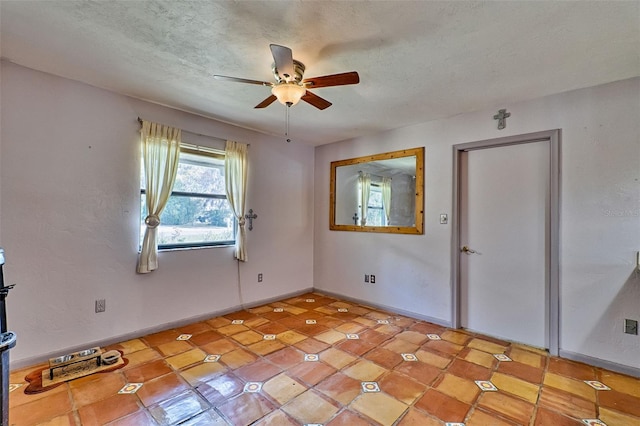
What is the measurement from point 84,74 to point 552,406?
14.6ft

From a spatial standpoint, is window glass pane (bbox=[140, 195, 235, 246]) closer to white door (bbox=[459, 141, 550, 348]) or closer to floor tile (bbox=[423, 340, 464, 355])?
floor tile (bbox=[423, 340, 464, 355])

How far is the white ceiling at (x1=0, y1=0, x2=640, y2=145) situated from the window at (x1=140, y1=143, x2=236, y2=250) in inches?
32.2

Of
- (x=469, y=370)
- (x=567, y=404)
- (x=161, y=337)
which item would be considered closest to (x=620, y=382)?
(x=567, y=404)

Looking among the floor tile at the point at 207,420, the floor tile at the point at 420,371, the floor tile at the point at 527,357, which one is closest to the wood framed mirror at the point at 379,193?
the floor tile at the point at 527,357

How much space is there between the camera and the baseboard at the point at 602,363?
2.36m

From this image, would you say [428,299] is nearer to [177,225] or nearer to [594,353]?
[594,353]

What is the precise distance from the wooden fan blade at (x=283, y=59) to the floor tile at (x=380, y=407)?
2.30 metres

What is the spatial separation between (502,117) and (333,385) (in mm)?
3057

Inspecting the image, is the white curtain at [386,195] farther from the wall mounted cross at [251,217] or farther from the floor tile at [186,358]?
the floor tile at [186,358]

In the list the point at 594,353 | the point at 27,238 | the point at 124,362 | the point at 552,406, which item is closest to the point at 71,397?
the point at 124,362

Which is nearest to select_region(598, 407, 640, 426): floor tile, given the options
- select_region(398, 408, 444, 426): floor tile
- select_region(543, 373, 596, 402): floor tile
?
select_region(543, 373, 596, 402): floor tile

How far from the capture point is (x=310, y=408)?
6.35 feet

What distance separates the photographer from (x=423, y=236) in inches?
143

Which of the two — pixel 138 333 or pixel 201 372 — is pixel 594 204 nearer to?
pixel 201 372
